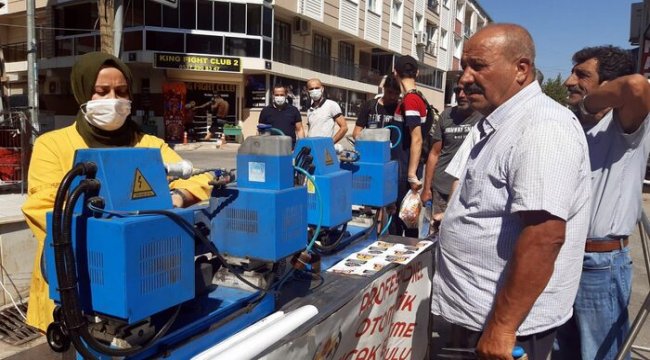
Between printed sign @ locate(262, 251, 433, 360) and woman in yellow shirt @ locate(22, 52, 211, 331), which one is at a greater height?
woman in yellow shirt @ locate(22, 52, 211, 331)

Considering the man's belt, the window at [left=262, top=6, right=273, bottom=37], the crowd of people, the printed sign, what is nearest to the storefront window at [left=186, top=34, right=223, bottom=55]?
the window at [left=262, top=6, right=273, bottom=37]

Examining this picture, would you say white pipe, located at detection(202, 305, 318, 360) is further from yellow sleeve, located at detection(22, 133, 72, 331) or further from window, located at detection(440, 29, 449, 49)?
window, located at detection(440, 29, 449, 49)

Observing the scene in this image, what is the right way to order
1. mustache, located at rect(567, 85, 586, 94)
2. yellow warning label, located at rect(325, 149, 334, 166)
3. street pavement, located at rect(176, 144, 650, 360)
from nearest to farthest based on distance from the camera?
mustache, located at rect(567, 85, 586, 94) < yellow warning label, located at rect(325, 149, 334, 166) < street pavement, located at rect(176, 144, 650, 360)

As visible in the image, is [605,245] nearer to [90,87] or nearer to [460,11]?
[90,87]

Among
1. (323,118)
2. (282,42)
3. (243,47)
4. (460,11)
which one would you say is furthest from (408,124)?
(460,11)

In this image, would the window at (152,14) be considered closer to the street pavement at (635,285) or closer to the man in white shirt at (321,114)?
the street pavement at (635,285)

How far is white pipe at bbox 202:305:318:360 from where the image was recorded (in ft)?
4.73

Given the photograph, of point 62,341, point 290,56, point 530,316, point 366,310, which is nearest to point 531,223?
point 530,316

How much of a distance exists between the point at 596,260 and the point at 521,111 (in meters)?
1.09

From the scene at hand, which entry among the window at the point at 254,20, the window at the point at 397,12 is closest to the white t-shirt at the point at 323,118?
the window at the point at 254,20

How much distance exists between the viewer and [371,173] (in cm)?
→ 328

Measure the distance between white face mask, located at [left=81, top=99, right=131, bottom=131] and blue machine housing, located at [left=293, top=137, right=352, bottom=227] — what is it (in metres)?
0.95

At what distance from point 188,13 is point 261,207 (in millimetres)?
18808

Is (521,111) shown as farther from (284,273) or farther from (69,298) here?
(69,298)
